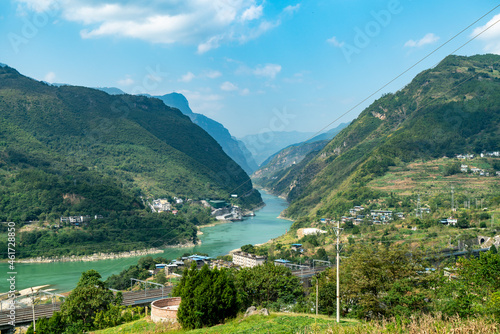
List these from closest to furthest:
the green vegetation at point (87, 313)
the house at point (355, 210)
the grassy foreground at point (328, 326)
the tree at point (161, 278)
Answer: the grassy foreground at point (328, 326)
the green vegetation at point (87, 313)
the tree at point (161, 278)
the house at point (355, 210)

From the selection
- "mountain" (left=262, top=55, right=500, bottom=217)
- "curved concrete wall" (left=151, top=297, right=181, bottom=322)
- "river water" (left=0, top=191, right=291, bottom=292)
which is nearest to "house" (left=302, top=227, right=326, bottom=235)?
"river water" (left=0, top=191, right=291, bottom=292)

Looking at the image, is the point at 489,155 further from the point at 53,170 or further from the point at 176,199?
the point at 53,170

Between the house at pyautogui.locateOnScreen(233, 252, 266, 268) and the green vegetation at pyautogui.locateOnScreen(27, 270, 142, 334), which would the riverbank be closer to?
the house at pyautogui.locateOnScreen(233, 252, 266, 268)

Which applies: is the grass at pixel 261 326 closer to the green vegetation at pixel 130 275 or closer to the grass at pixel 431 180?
the green vegetation at pixel 130 275

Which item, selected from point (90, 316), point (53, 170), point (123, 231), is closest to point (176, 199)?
point (53, 170)

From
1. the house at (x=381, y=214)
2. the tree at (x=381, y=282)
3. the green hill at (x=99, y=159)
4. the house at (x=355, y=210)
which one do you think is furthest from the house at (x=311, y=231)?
the tree at (x=381, y=282)
